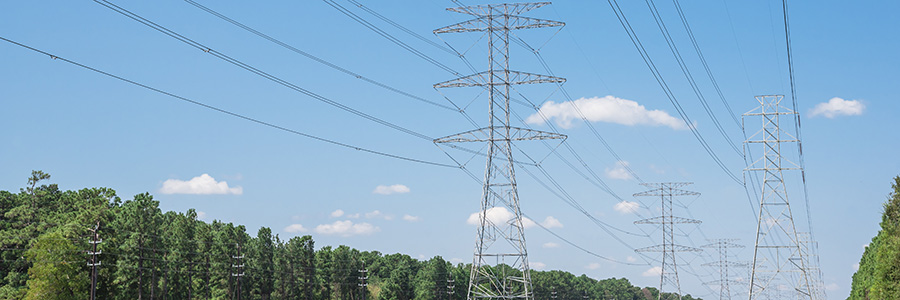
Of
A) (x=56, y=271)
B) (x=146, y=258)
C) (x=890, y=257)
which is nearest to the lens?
(x=890, y=257)

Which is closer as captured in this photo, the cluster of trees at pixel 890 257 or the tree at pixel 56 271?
the cluster of trees at pixel 890 257

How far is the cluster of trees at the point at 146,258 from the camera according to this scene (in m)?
79.3

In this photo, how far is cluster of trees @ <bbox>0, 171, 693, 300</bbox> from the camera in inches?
3123

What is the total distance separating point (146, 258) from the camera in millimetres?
88625

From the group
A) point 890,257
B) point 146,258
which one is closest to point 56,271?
point 146,258

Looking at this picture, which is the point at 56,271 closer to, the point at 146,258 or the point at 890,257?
the point at 146,258

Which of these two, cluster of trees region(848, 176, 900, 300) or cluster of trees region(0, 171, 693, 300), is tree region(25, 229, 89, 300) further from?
cluster of trees region(848, 176, 900, 300)

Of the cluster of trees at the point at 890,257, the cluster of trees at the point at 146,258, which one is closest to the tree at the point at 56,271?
the cluster of trees at the point at 146,258

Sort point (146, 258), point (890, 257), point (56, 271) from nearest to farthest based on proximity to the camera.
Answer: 1. point (890, 257)
2. point (56, 271)
3. point (146, 258)

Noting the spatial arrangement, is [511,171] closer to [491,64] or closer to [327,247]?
[491,64]

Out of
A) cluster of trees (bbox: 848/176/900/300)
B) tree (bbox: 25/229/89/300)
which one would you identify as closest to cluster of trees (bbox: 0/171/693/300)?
tree (bbox: 25/229/89/300)

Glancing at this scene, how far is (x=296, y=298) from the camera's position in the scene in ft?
406

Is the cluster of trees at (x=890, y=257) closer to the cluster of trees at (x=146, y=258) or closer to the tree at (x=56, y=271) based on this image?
the cluster of trees at (x=146, y=258)

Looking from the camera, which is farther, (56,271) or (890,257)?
(56,271)
